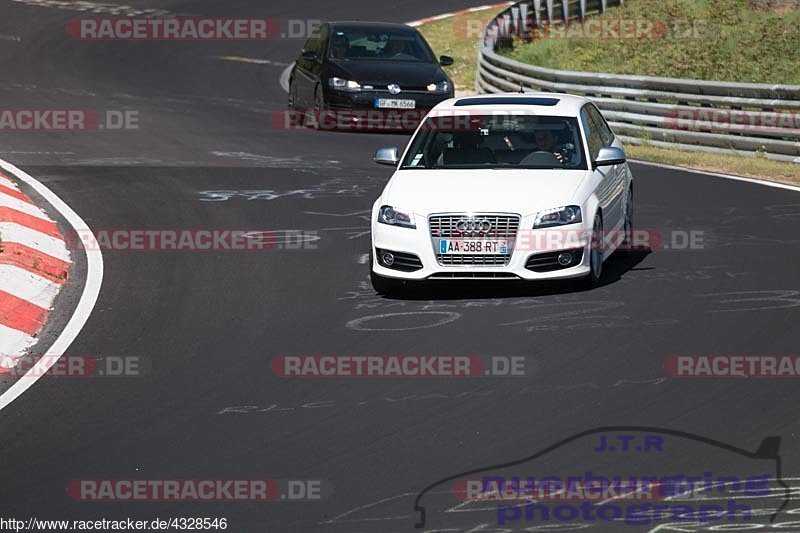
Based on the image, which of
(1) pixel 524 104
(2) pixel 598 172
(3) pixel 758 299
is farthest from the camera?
(1) pixel 524 104

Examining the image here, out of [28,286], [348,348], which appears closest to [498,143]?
[348,348]

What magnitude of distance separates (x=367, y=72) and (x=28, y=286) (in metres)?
11.8

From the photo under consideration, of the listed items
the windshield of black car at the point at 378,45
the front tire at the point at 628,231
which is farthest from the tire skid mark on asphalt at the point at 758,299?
the windshield of black car at the point at 378,45

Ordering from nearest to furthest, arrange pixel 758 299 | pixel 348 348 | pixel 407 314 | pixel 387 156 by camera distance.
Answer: pixel 348 348, pixel 407 314, pixel 758 299, pixel 387 156

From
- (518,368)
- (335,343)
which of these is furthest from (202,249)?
(518,368)

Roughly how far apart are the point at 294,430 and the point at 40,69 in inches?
873

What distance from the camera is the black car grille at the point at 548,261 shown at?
38.6 ft

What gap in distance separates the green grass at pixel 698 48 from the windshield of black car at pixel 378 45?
20.7 ft

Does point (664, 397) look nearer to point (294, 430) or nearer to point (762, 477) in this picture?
point (762, 477)

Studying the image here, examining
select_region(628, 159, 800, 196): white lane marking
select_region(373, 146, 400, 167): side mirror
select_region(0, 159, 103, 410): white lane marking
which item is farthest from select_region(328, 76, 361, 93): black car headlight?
select_region(373, 146, 400, 167): side mirror

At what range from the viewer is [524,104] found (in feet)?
44.1

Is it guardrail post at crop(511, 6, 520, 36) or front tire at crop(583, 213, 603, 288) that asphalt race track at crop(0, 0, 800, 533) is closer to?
front tire at crop(583, 213, 603, 288)

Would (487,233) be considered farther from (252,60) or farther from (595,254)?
(252,60)

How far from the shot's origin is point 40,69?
2919cm
